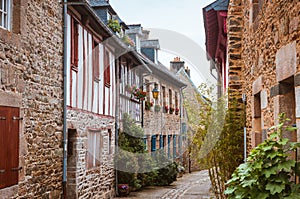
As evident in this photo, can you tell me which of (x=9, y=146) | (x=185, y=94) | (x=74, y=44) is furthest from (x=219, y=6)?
(x=185, y=94)

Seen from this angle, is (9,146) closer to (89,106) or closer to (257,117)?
(257,117)

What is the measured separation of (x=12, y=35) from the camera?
5.55 metres

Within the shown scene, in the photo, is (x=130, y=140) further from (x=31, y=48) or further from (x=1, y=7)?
(x=1, y=7)

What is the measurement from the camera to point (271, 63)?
4.44 metres

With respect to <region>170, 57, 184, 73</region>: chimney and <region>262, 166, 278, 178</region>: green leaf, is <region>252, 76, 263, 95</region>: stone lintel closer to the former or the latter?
<region>262, 166, 278, 178</region>: green leaf

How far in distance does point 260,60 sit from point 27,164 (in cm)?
357

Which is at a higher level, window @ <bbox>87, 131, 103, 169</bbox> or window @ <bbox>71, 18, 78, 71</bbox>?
window @ <bbox>71, 18, 78, 71</bbox>

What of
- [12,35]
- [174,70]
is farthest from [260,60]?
[174,70]

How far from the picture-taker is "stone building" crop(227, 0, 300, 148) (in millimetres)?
3565

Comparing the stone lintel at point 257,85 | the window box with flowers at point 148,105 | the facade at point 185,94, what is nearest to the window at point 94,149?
the stone lintel at point 257,85

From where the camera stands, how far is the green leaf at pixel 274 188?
322 centimetres

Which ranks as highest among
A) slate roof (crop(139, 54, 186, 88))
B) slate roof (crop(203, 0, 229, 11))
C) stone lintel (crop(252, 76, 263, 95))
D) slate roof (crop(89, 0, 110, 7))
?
slate roof (crop(89, 0, 110, 7))

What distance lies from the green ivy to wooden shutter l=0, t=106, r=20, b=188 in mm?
3122

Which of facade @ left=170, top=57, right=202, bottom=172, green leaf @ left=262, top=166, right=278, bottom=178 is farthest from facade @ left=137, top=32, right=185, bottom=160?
green leaf @ left=262, top=166, right=278, bottom=178
